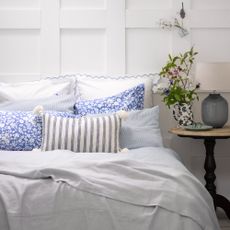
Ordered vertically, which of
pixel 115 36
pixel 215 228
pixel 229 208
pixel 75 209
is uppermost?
pixel 115 36

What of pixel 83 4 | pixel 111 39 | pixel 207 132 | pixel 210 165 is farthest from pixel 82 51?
pixel 210 165

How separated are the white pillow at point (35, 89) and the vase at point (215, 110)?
1048 millimetres

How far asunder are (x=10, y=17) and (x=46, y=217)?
2.28 metres

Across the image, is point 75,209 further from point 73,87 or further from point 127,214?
point 73,87

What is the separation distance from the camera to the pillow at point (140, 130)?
110 inches

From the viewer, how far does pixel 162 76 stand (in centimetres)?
345

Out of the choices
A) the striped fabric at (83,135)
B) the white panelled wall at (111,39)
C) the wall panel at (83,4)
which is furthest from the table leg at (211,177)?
the wall panel at (83,4)

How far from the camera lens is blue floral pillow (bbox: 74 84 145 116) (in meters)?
3.00

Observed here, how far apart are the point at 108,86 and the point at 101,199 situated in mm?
1678

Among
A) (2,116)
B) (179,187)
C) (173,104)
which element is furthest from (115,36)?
(179,187)

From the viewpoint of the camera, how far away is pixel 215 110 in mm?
3203

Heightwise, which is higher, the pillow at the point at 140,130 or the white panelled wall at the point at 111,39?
the white panelled wall at the point at 111,39

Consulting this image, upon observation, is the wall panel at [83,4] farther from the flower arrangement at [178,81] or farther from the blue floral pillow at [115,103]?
the blue floral pillow at [115,103]

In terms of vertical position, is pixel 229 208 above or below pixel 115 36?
below
